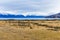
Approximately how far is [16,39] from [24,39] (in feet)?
3.06

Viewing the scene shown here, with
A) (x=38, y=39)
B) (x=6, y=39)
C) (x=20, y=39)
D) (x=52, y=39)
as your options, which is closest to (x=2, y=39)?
(x=6, y=39)

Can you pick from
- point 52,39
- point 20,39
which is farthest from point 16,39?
point 52,39

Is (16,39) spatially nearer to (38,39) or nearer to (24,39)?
(24,39)

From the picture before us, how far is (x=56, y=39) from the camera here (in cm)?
2389

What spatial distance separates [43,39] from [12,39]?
359 centimetres

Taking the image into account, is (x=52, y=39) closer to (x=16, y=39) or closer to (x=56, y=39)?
(x=56, y=39)

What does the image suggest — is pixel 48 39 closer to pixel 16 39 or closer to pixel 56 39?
pixel 56 39

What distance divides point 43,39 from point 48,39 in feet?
1.93

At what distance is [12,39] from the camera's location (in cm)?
2392

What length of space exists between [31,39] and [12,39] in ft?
7.20

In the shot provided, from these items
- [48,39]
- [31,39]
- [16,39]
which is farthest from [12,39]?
[48,39]

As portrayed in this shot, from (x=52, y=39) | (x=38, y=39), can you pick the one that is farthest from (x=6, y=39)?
(x=52, y=39)

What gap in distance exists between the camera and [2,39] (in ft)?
79.2

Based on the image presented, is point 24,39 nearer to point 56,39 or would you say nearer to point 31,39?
point 31,39
